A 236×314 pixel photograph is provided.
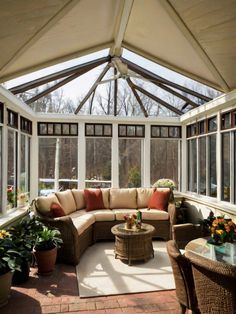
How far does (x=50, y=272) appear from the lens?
406cm

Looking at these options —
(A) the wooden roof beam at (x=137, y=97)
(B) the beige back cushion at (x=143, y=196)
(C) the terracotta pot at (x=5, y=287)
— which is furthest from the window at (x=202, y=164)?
(C) the terracotta pot at (x=5, y=287)

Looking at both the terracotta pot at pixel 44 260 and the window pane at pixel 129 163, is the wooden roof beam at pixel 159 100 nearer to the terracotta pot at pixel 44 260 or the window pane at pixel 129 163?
the window pane at pixel 129 163

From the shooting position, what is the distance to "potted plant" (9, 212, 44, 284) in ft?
11.5

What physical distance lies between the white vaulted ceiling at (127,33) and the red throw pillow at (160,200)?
8.70 feet

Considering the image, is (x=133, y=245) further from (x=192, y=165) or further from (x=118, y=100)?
(x=118, y=100)

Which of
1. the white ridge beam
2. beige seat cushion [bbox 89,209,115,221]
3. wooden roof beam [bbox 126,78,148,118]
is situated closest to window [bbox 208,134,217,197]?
wooden roof beam [bbox 126,78,148,118]

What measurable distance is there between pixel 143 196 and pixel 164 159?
1753 mm

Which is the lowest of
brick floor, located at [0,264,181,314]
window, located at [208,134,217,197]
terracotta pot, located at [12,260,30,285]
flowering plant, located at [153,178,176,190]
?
brick floor, located at [0,264,181,314]

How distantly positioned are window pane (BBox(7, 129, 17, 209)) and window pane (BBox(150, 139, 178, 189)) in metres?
3.81

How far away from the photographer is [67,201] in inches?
233

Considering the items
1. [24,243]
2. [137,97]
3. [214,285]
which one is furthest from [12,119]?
[214,285]

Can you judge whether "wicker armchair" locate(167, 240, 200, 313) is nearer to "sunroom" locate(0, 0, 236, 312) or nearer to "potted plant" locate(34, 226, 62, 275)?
"potted plant" locate(34, 226, 62, 275)

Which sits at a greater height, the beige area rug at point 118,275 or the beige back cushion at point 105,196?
the beige back cushion at point 105,196

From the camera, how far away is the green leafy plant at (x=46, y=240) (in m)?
4.03
